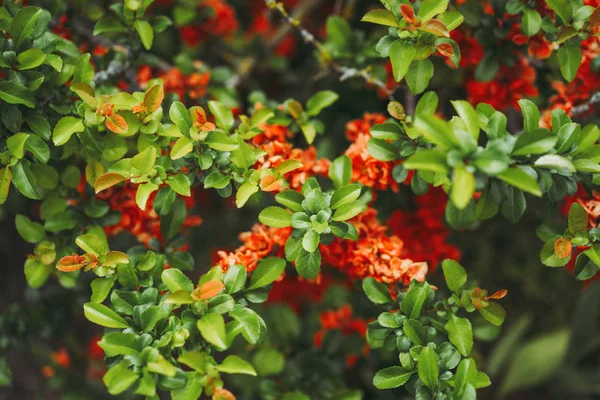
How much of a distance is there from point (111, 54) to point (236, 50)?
1.90ft

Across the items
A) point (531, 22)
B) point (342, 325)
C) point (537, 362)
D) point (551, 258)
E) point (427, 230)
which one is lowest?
point (537, 362)

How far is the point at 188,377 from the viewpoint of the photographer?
2.91 feet

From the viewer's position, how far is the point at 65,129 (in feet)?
3.25

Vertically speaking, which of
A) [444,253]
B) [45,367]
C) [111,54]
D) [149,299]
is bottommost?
[45,367]

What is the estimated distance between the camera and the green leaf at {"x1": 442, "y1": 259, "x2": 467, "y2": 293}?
39.8 inches

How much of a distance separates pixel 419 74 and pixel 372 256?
1.18 ft

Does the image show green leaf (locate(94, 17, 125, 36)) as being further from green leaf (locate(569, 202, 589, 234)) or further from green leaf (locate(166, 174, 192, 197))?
green leaf (locate(569, 202, 589, 234))

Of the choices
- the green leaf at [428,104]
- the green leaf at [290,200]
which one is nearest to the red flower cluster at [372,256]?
the green leaf at [290,200]

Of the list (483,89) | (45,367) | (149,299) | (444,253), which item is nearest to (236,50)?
(483,89)

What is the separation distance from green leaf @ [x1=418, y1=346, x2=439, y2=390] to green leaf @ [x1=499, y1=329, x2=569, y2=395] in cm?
95

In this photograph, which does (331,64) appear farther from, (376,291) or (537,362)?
(537,362)

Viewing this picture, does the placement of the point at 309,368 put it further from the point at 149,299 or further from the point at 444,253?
the point at 149,299

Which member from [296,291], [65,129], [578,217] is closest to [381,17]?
[578,217]

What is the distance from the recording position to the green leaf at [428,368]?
915 millimetres
